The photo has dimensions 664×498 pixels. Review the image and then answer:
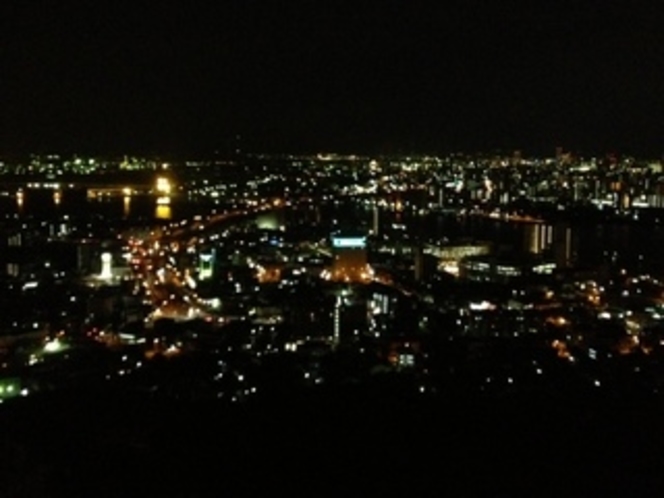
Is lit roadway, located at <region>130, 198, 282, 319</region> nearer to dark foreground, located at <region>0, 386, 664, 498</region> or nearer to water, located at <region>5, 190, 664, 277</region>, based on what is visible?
water, located at <region>5, 190, 664, 277</region>

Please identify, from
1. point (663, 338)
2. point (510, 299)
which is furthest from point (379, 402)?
point (510, 299)

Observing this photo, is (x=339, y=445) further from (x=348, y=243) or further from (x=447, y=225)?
(x=447, y=225)

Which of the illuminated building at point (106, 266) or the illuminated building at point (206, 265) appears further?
the illuminated building at point (206, 265)

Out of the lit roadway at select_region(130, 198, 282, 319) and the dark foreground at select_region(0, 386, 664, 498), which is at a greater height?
the dark foreground at select_region(0, 386, 664, 498)

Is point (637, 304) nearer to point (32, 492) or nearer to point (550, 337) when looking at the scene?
point (550, 337)

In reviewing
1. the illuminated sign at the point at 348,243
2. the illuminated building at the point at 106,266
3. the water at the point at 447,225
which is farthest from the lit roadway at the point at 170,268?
the illuminated sign at the point at 348,243

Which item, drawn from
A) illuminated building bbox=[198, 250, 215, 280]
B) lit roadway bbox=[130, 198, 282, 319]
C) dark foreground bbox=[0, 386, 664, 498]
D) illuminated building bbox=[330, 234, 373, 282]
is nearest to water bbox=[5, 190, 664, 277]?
lit roadway bbox=[130, 198, 282, 319]

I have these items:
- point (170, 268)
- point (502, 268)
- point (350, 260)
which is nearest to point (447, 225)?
point (502, 268)

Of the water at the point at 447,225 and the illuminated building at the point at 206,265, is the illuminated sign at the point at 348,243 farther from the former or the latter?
the water at the point at 447,225

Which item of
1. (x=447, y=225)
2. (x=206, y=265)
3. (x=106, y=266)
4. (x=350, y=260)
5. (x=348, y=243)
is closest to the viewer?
(x=106, y=266)

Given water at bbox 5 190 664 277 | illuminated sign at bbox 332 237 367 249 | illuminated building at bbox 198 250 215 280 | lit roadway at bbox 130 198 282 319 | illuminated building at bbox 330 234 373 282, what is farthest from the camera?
water at bbox 5 190 664 277

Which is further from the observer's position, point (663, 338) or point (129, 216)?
point (129, 216)
